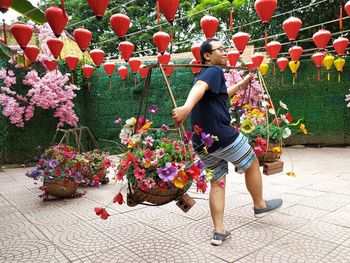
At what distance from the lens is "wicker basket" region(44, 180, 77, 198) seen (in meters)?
4.57

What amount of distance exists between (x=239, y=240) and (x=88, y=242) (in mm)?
1386

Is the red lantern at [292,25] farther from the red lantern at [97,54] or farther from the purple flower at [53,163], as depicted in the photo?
the purple flower at [53,163]

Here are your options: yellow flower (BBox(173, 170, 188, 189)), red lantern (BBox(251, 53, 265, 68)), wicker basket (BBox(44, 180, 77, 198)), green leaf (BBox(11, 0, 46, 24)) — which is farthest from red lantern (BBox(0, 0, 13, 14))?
red lantern (BBox(251, 53, 265, 68))

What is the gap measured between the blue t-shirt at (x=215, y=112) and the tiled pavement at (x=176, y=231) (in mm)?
589

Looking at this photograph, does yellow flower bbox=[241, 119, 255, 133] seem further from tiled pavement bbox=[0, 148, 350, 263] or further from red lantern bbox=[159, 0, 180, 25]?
red lantern bbox=[159, 0, 180, 25]

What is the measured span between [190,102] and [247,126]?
3.68ft

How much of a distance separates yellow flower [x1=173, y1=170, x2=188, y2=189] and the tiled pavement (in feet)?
1.08

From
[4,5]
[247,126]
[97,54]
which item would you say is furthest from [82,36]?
[247,126]

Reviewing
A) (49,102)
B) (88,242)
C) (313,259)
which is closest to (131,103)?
(49,102)

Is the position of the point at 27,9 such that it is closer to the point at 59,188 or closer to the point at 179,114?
the point at 59,188

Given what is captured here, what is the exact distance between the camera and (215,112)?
2691mm

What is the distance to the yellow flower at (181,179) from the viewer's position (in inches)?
85.9

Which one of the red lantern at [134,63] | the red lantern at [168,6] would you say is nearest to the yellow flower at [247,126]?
the red lantern at [168,6]

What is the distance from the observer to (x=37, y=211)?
407 centimetres
